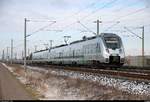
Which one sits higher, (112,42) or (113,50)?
(112,42)

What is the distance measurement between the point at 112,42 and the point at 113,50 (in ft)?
3.42

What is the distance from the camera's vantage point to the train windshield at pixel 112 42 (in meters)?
36.2

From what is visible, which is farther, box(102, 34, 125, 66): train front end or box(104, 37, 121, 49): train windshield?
box(104, 37, 121, 49): train windshield

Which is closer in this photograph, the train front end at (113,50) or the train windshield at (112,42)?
the train front end at (113,50)

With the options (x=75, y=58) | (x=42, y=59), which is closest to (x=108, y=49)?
(x=75, y=58)

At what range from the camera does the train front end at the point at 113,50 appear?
1391 inches

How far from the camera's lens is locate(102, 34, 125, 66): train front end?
35.3m

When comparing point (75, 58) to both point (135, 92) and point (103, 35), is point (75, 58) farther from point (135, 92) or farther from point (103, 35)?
point (135, 92)

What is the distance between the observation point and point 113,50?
36000 millimetres

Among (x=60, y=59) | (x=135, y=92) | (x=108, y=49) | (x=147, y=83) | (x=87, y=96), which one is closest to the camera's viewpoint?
(x=87, y=96)

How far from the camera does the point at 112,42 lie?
120 feet

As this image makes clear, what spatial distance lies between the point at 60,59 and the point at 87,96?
1756 inches

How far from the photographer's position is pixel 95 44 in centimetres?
3841

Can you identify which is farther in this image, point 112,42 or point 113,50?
point 112,42
